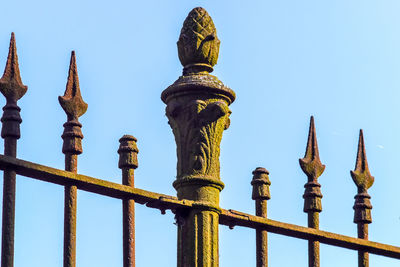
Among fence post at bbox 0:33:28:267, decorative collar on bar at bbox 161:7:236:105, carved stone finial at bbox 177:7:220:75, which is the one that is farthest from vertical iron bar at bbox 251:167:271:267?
fence post at bbox 0:33:28:267

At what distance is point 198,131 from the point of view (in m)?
5.97

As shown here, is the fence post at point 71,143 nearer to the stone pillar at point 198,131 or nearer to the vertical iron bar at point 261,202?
the stone pillar at point 198,131

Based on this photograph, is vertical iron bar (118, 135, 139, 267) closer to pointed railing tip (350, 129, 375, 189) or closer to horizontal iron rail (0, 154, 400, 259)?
horizontal iron rail (0, 154, 400, 259)

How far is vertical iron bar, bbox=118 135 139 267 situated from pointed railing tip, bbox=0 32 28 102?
663 millimetres

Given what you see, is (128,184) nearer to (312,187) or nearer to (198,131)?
(198,131)

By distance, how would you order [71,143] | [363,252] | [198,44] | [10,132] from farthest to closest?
[363,252] → [198,44] → [71,143] → [10,132]

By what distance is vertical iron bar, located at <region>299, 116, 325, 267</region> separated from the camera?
6348mm

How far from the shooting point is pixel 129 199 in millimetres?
5633

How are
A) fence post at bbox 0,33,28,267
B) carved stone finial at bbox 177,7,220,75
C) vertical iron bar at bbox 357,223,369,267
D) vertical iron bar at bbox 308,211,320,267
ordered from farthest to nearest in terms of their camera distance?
vertical iron bar at bbox 357,223,369,267 < vertical iron bar at bbox 308,211,320,267 < carved stone finial at bbox 177,7,220,75 < fence post at bbox 0,33,28,267

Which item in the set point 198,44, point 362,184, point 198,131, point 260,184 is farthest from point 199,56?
point 362,184

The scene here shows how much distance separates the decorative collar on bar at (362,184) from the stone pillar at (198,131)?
1.10m

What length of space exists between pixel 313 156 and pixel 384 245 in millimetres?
745

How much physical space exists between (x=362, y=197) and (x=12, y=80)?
2.46 meters

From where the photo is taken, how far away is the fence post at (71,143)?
539 centimetres
